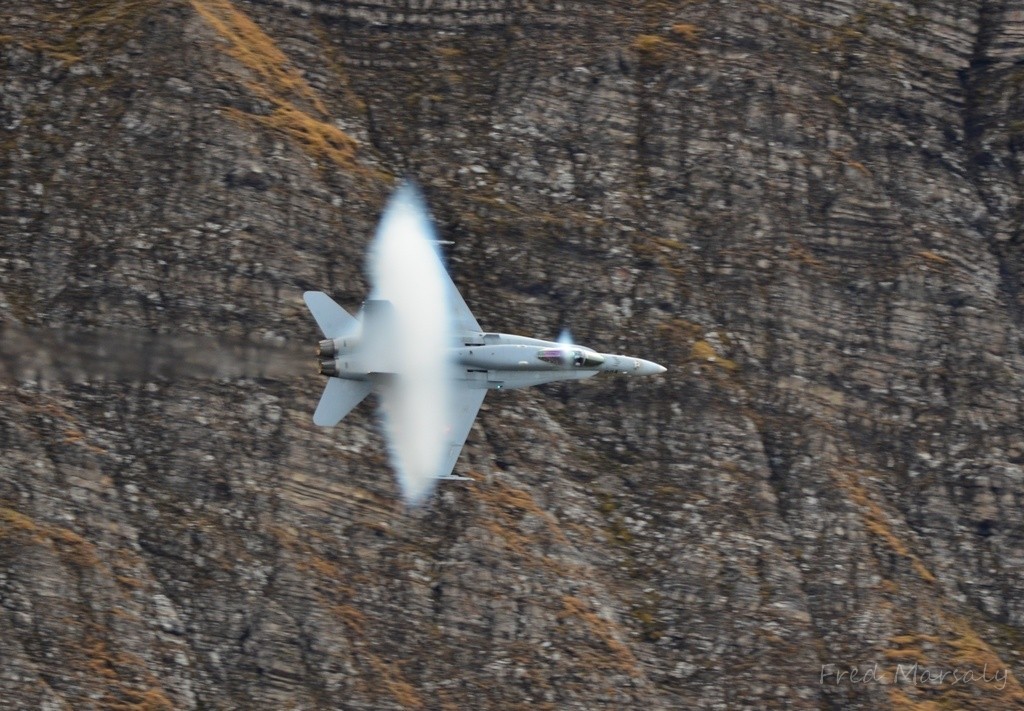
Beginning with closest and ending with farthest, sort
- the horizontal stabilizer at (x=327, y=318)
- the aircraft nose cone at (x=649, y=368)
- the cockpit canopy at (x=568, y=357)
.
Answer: the horizontal stabilizer at (x=327, y=318) < the cockpit canopy at (x=568, y=357) < the aircraft nose cone at (x=649, y=368)

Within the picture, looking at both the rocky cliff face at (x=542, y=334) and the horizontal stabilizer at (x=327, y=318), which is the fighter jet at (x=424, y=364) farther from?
the rocky cliff face at (x=542, y=334)

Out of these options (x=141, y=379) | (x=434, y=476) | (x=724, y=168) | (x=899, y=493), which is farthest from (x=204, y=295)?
(x=899, y=493)

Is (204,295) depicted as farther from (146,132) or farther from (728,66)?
(728,66)

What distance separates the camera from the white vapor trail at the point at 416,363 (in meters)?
56.4

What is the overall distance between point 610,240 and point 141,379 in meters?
17.4

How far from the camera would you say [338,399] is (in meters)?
55.5

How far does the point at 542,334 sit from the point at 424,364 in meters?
8.99

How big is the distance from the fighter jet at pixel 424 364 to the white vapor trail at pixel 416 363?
31 mm

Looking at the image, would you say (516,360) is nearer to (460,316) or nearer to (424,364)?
(460,316)

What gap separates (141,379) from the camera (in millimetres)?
61719
